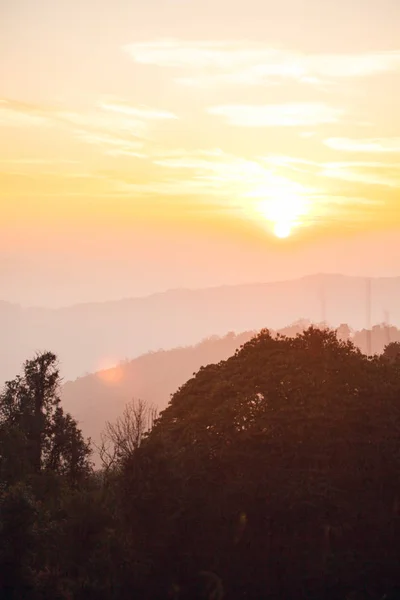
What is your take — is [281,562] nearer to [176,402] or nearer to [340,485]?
[340,485]

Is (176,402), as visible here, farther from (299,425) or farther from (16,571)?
(16,571)

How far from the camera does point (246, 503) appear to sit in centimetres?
3384

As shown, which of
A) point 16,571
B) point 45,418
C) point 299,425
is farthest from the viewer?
point 45,418

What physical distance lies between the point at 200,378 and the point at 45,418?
42.3 feet

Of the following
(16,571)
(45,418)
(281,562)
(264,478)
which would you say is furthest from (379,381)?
(45,418)

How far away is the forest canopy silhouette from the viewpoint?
2925cm

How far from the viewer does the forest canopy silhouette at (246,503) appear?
96.0 feet

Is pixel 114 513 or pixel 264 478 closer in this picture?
pixel 114 513

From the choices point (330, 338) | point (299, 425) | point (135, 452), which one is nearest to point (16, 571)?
point (135, 452)

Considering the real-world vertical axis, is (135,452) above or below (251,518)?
above

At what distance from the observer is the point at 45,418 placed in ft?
164

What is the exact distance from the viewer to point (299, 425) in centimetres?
3597

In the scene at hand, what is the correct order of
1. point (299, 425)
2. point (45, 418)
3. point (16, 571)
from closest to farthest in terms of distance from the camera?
1. point (16, 571)
2. point (299, 425)
3. point (45, 418)

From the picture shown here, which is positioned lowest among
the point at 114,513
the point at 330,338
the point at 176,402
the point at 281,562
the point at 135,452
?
the point at 281,562
